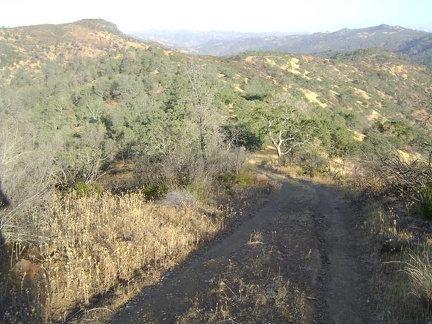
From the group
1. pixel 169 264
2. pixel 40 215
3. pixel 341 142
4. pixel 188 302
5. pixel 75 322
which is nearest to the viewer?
pixel 75 322

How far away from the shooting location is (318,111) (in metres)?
43.3

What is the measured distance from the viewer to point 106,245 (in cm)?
673

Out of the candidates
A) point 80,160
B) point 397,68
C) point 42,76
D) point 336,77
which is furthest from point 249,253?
point 397,68

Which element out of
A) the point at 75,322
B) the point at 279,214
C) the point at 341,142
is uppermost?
the point at 75,322

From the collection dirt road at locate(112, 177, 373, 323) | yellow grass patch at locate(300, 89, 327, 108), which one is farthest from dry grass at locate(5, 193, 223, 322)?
yellow grass patch at locate(300, 89, 327, 108)

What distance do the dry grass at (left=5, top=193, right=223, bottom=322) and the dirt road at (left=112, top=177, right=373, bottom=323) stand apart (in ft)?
1.73

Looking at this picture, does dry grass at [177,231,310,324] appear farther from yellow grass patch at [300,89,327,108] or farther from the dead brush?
yellow grass patch at [300,89,327,108]

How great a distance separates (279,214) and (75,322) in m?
6.04

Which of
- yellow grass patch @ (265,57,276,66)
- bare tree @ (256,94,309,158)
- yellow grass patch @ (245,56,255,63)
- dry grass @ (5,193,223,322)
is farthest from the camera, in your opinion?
yellow grass patch @ (265,57,276,66)

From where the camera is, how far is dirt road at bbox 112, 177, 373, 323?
491cm

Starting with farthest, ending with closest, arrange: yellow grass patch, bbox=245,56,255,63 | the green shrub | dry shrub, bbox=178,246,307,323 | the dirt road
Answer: yellow grass patch, bbox=245,56,255,63 → the green shrub → the dirt road → dry shrub, bbox=178,246,307,323

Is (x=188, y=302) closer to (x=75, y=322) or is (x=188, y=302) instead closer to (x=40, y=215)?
(x=75, y=322)

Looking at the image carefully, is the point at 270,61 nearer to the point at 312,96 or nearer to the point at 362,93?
the point at 362,93

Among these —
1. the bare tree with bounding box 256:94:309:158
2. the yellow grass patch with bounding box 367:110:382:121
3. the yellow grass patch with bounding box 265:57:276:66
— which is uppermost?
the yellow grass patch with bounding box 265:57:276:66
